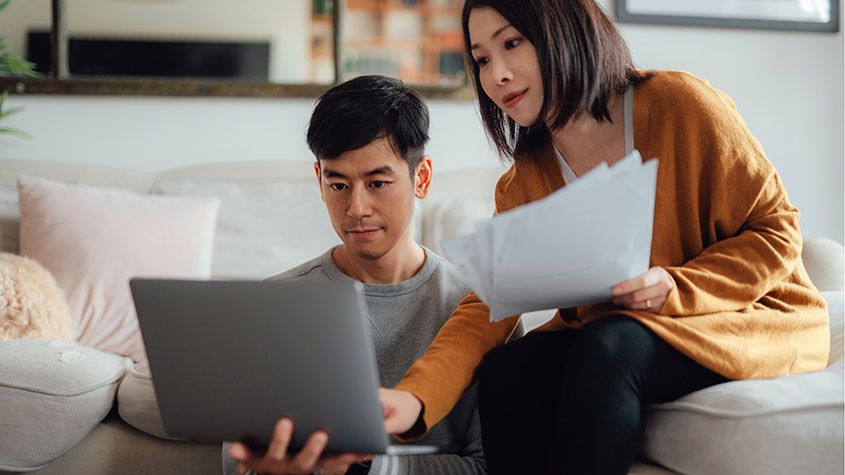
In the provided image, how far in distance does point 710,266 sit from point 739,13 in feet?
6.19

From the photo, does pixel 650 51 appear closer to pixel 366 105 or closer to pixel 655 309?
pixel 366 105

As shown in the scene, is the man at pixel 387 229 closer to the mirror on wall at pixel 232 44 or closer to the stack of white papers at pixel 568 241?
the stack of white papers at pixel 568 241

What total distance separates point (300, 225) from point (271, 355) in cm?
122

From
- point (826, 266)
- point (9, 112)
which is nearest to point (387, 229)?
point (826, 266)

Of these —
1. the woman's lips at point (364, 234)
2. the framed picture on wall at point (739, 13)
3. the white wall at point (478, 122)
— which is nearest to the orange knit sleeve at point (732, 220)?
the woman's lips at point (364, 234)

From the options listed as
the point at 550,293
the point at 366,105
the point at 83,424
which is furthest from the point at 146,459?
the point at 550,293

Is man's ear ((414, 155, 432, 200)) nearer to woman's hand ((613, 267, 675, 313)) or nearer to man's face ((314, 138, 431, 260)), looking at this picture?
man's face ((314, 138, 431, 260))

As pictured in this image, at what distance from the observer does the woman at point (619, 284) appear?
1090 millimetres

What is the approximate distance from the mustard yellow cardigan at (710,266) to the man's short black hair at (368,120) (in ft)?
1.03

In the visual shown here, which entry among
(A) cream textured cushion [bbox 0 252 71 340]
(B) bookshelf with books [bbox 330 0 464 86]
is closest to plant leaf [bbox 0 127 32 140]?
(A) cream textured cushion [bbox 0 252 71 340]

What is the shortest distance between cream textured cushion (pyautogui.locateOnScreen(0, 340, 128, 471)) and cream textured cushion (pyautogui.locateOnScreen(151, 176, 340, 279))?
0.63 m

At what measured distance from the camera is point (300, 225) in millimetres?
2172

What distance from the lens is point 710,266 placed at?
1.18 metres

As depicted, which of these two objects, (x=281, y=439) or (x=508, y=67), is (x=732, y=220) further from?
(x=281, y=439)
